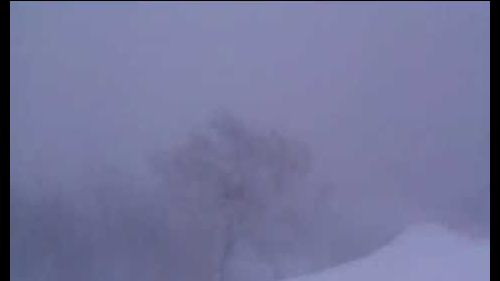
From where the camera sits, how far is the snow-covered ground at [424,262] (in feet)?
29.6

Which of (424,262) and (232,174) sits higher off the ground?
(232,174)

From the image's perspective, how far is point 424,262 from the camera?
1014 centimetres

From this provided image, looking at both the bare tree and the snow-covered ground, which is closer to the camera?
the snow-covered ground

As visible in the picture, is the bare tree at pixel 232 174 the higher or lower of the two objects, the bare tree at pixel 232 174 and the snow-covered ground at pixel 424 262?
the higher

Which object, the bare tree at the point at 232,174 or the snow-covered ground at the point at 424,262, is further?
the bare tree at the point at 232,174

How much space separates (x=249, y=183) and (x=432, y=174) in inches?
364

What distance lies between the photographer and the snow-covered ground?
29.6 feet

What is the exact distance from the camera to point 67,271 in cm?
1585

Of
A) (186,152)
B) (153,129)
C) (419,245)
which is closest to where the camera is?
(419,245)

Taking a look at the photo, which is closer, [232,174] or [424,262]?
[424,262]

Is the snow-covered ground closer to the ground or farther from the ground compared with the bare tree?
closer to the ground
